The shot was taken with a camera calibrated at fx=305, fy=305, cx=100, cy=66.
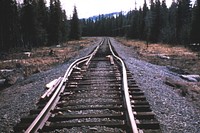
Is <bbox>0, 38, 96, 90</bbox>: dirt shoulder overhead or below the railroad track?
below

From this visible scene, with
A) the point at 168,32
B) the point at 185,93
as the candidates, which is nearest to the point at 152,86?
the point at 185,93

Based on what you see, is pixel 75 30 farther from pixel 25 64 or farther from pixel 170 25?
pixel 25 64

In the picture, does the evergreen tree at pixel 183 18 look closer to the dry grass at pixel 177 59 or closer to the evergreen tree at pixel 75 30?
the evergreen tree at pixel 75 30

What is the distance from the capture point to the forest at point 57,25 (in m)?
50.3

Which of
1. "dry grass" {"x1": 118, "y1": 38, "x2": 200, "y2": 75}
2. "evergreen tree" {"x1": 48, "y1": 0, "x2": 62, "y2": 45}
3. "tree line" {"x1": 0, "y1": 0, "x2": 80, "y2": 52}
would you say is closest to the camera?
"dry grass" {"x1": 118, "y1": 38, "x2": 200, "y2": 75}

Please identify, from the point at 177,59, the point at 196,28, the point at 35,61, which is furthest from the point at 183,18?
the point at 35,61

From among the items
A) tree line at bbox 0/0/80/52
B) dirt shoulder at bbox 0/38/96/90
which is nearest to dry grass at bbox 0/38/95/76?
dirt shoulder at bbox 0/38/96/90

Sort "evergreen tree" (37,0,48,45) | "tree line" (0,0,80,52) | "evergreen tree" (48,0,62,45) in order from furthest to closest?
"evergreen tree" (48,0,62,45), "evergreen tree" (37,0,48,45), "tree line" (0,0,80,52)

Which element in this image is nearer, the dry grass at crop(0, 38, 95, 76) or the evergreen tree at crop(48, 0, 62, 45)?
the dry grass at crop(0, 38, 95, 76)

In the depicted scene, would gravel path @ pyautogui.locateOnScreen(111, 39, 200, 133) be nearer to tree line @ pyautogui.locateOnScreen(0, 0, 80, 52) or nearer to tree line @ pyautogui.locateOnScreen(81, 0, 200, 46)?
tree line @ pyautogui.locateOnScreen(0, 0, 80, 52)

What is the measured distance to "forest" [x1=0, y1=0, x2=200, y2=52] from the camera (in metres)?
50.3

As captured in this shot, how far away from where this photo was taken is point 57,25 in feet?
227

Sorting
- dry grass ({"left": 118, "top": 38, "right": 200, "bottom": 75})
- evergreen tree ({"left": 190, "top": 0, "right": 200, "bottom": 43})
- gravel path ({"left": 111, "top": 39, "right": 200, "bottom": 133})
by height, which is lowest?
dry grass ({"left": 118, "top": 38, "right": 200, "bottom": 75})

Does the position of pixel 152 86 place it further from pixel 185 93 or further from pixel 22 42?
pixel 22 42
